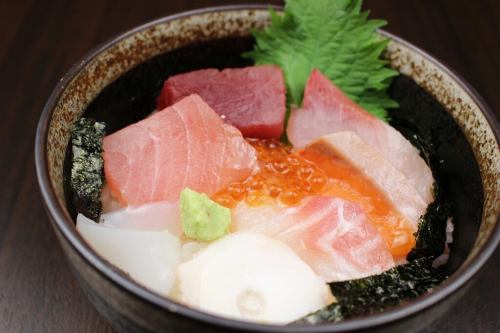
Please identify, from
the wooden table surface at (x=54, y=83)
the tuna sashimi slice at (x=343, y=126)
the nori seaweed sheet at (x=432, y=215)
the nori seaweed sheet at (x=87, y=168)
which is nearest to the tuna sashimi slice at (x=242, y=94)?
the tuna sashimi slice at (x=343, y=126)

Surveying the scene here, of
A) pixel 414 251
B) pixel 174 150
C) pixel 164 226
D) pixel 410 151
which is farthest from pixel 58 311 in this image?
pixel 410 151

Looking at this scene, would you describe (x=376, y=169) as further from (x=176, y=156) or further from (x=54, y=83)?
(x=54, y=83)

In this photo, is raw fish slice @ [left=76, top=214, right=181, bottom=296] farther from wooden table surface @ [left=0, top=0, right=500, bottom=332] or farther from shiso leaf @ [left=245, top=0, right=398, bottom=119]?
shiso leaf @ [left=245, top=0, right=398, bottom=119]

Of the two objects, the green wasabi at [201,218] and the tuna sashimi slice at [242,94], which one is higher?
the tuna sashimi slice at [242,94]

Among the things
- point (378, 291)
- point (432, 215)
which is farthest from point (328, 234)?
point (432, 215)

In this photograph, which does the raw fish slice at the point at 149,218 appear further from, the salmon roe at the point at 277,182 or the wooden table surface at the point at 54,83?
the wooden table surface at the point at 54,83

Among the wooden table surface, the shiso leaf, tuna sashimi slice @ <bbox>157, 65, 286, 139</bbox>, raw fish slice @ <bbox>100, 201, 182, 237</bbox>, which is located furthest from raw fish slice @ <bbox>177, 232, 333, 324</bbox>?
the shiso leaf

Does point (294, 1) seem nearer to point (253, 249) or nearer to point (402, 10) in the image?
point (253, 249)
